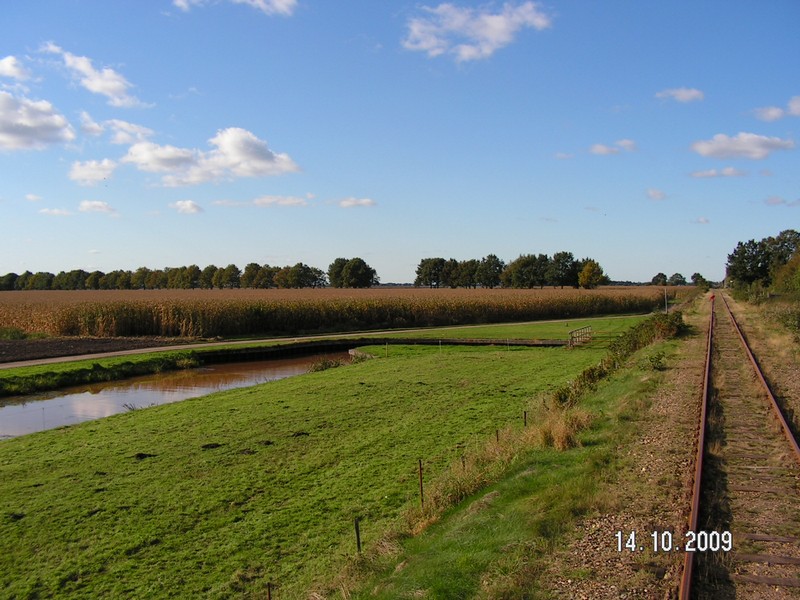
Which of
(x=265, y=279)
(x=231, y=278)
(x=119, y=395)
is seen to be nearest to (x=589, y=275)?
(x=265, y=279)

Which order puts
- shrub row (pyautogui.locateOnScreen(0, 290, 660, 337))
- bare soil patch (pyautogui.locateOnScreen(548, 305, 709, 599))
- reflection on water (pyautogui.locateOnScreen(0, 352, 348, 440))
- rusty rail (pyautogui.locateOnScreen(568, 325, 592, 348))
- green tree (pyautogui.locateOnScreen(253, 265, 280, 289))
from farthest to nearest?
green tree (pyautogui.locateOnScreen(253, 265, 280, 289)) → shrub row (pyautogui.locateOnScreen(0, 290, 660, 337)) → rusty rail (pyautogui.locateOnScreen(568, 325, 592, 348)) → reflection on water (pyautogui.locateOnScreen(0, 352, 348, 440)) → bare soil patch (pyautogui.locateOnScreen(548, 305, 709, 599))

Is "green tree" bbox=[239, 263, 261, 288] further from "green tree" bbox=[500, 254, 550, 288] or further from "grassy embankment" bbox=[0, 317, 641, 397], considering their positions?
"grassy embankment" bbox=[0, 317, 641, 397]

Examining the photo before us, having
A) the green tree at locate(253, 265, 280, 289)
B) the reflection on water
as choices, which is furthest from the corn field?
the green tree at locate(253, 265, 280, 289)

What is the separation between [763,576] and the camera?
5.84 meters

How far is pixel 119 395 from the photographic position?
77.3 feet

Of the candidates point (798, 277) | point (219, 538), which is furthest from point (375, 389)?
point (798, 277)

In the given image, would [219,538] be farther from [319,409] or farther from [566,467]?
[319,409]

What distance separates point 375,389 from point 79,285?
142210mm

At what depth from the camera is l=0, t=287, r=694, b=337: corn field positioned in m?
39.1

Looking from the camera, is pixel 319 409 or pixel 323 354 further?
pixel 323 354

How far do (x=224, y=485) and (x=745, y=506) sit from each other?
321 inches

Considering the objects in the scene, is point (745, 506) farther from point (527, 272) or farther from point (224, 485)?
point (527, 272)

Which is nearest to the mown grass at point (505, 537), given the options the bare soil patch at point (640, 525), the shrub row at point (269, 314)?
the bare soil patch at point (640, 525)

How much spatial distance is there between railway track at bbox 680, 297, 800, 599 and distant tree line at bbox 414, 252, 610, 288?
10414 centimetres
